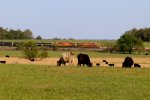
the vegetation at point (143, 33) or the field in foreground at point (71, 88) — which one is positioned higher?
the vegetation at point (143, 33)

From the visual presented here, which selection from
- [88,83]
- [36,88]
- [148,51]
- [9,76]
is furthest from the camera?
[148,51]

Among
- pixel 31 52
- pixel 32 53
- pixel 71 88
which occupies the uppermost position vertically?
pixel 71 88

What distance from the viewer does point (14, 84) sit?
732 inches

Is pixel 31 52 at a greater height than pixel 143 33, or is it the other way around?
pixel 143 33

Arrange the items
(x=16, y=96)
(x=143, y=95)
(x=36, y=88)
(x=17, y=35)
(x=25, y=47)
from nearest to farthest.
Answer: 1. (x=16, y=96)
2. (x=143, y=95)
3. (x=36, y=88)
4. (x=25, y=47)
5. (x=17, y=35)

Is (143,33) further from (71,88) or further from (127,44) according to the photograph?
(71,88)

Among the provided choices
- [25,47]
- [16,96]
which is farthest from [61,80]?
[25,47]

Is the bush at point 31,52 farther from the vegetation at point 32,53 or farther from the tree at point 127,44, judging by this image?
the tree at point 127,44

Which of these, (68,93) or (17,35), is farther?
(17,35)

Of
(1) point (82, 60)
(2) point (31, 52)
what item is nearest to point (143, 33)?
(2) point (31, 52)

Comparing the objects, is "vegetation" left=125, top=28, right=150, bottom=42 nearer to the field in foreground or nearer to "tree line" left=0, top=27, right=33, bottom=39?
"tree line" left=0, top=27, right=33, bottom=39

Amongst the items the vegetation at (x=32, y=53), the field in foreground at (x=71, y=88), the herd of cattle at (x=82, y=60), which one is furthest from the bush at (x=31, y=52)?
the field in foreground at (x=71, y=88)

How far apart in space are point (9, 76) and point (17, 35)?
15040 centimetres

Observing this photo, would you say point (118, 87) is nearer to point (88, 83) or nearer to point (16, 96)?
point (88, 83)
